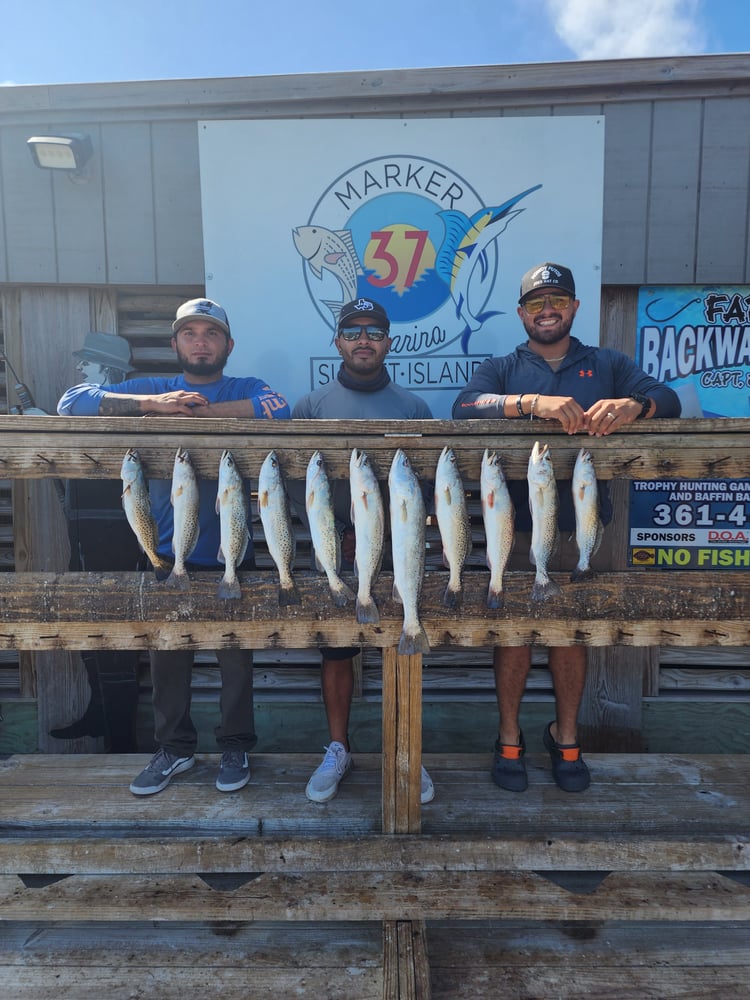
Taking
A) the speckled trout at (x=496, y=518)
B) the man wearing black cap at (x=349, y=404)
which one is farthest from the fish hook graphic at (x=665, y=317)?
the speckled trout at (x=496, y=518)

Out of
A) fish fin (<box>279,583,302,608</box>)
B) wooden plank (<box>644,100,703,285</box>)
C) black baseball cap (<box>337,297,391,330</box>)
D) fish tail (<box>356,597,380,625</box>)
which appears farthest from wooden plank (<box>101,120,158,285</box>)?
wooden plank (<box>644,100,703,285</box>)

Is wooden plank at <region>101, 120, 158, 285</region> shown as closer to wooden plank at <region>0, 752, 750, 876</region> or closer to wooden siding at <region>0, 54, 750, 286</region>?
wooden siding at <region>0, 54, 750, 286</region>

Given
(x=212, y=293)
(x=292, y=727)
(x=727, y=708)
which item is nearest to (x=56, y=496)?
(x=212, y=293)

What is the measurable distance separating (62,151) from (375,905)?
4.24 m

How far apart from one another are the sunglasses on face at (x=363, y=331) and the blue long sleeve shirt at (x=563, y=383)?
516 mm

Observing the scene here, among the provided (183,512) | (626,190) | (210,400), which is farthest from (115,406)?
(626,190)

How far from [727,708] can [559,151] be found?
12.0ft

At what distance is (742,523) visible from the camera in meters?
3.64

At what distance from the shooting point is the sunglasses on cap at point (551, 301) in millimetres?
2771

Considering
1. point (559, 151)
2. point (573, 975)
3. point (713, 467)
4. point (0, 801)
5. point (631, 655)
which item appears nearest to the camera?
point (573, 975)

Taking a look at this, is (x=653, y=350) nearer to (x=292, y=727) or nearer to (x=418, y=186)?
(x=418, y=186)

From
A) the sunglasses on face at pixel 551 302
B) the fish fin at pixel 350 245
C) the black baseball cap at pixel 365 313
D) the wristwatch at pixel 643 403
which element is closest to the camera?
the wristwatch at pixel 643 403

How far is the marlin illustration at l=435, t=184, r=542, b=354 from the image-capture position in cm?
352

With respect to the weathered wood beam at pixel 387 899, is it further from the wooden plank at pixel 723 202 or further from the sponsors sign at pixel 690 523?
the wooden plank at pixel 723 202
